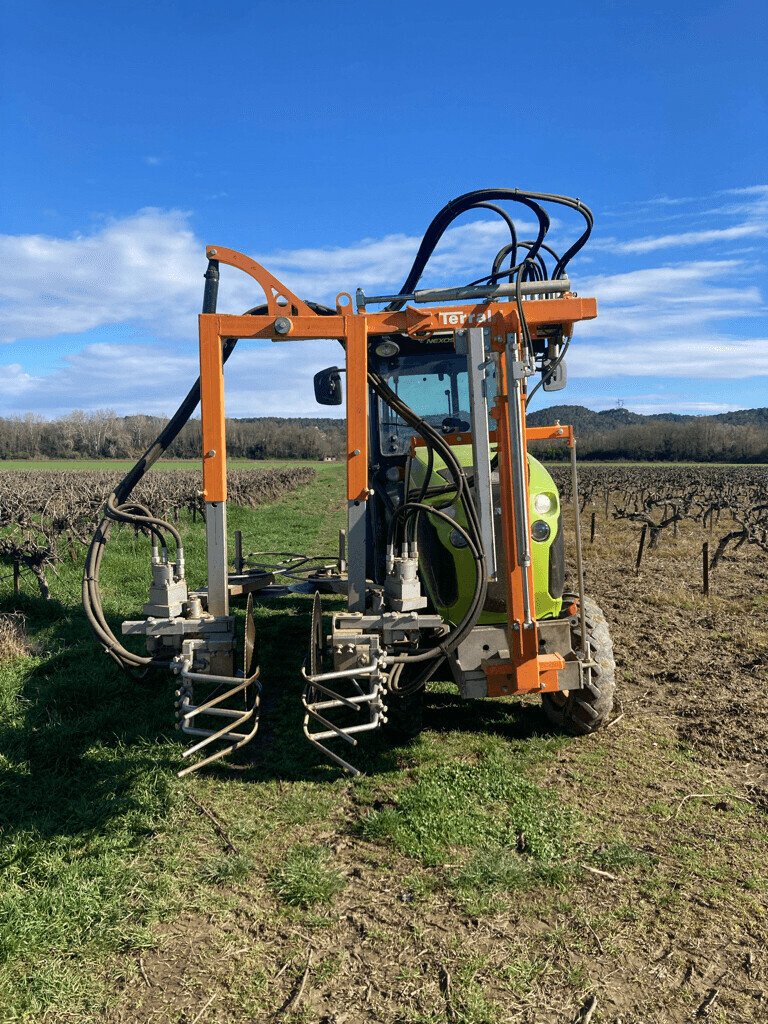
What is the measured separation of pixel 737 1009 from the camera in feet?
8.91

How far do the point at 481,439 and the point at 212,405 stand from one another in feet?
5.44

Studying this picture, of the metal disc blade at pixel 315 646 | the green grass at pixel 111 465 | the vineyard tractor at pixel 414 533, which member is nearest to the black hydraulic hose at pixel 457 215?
the vineyard tractor at pixel 414 533

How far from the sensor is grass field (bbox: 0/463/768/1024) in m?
2.79


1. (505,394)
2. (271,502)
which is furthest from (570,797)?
(271,502)

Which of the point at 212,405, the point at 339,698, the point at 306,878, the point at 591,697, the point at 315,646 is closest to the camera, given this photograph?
the point at 306,878

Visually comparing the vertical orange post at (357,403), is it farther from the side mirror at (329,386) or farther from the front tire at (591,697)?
the front tire at (591,697)

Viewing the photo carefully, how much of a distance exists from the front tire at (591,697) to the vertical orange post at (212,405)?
8.58 ft

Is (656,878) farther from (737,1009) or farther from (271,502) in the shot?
(271,502)

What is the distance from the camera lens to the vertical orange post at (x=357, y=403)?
4.45 meters

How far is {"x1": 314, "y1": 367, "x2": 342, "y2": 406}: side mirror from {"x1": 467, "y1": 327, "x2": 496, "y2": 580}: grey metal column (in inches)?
45.0

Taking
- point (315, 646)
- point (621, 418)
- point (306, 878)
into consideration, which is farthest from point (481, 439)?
point (621, 418)

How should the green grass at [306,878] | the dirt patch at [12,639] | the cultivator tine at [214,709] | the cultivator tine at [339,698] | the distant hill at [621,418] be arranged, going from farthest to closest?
the distant hill at [621,418], the dirt patch at [12,639], the cultivator tine at [339,698], the cultivator tine at [214,709], the green grass at [306,878]

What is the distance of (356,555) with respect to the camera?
14.9 feet

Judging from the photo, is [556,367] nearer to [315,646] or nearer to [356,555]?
[356,555]
